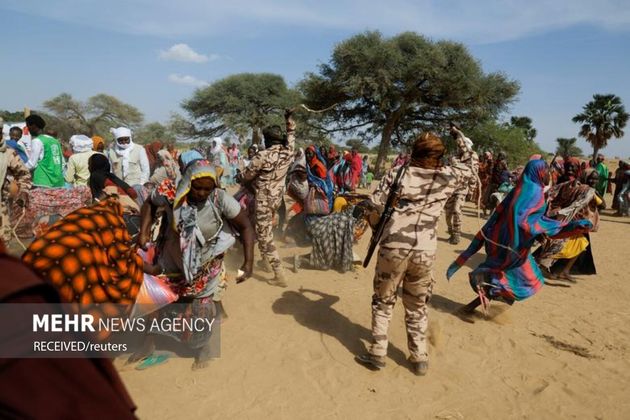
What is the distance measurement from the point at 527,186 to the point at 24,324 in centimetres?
446

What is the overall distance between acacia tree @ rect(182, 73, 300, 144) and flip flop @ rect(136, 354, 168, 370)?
106 feet

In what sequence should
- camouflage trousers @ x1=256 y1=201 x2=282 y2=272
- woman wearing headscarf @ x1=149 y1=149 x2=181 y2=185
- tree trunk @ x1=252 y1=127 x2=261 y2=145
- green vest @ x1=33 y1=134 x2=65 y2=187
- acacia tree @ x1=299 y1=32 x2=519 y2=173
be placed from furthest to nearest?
tree trunk @ x1=252 y1=127 x2=261 y2=145
acacia tree @ x1=299 y1=32 x2=519 y2=173
woman wearing headscarf @ x1=149 y1=149 x2=181 y2=185
green vest @ x1=33 y1=134 x2=65 y2=187
camouflage trousers @ x1=256 y1=201 x2=282 y2=272

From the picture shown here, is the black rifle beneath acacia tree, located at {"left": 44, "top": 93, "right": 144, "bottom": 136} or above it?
beneath

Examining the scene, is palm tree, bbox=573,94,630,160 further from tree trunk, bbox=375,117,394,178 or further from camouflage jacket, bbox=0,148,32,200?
camouflage jacket, bbox=0,148,32,200

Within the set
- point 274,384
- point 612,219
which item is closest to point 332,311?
point 274,384

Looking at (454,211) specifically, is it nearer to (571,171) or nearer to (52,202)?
(571,171)

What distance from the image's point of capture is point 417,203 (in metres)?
3.26

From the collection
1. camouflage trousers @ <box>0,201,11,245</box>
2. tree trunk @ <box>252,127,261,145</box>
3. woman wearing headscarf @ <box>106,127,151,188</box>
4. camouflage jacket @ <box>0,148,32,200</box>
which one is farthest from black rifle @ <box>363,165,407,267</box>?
tree trunk @ <box>252,127,261,145</box>

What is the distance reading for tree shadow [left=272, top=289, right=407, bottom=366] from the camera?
3.97 m

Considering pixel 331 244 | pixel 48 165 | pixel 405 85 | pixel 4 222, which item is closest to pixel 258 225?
pixel 331 244

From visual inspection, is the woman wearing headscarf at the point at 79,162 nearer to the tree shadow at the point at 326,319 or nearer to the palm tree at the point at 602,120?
the tree shadow at the point at 326,319

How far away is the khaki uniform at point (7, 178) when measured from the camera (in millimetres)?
4466

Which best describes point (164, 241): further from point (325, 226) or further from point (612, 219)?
point (612, 219)

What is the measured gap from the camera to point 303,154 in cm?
741
